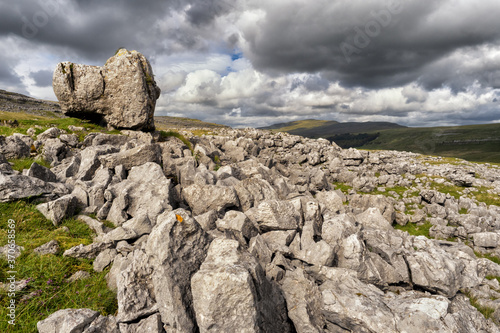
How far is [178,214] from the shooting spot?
7.85 metres

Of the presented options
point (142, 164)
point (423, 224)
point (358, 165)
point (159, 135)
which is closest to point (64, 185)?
point (142, 164)

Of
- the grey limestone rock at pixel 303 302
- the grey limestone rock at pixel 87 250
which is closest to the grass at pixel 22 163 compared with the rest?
the grey limestone rock at pixel 87 250

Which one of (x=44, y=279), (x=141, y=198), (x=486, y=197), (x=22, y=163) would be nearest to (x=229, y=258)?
(x=44, y=279)

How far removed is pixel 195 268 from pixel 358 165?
236ft

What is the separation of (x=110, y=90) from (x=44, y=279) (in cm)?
2512

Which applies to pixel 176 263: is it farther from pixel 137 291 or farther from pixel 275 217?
pixel 275 217

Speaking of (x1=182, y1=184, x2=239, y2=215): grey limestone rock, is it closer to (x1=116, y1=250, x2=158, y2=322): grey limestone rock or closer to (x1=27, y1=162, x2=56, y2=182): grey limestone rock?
(x1=116, y1=250, x2=158, y2=322): grey limestone rock

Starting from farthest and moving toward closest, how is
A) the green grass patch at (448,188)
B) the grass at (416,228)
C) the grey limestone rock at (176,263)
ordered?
the green grass patch at (448,188), the grass at (416,228), the grey limestone rock at (176,263)

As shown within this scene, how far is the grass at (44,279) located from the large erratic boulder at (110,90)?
64.9ft

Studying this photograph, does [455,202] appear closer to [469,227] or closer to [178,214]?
[469,227]

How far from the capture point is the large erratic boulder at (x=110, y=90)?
25.8 meters

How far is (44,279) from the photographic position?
24.4 ft

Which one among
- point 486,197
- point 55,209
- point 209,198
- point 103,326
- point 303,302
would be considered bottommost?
point 486,197

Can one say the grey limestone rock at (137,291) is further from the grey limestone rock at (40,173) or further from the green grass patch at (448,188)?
the green grass patch at (448,188)
